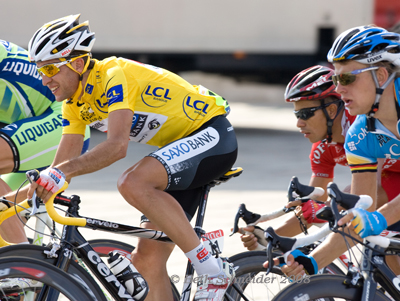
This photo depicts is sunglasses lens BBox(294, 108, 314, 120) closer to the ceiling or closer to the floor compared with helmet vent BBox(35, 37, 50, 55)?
closer to the ceiling

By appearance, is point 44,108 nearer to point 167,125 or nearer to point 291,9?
point 167,125

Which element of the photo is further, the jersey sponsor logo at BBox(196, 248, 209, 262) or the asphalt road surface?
the asphalt road surface

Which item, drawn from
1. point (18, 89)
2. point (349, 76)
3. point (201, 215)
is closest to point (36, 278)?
point (201, 215)

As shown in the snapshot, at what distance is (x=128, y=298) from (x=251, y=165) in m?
6.84

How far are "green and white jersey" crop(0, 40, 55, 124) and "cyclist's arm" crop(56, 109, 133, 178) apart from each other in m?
1.28

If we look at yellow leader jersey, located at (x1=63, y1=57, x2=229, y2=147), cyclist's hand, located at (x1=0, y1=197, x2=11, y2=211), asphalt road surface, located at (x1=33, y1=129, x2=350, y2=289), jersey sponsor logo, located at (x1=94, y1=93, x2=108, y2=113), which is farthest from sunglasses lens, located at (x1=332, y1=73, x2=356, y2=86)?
asphalt road surface, located at (x1=33, y1=129, x2=350, y2=289)

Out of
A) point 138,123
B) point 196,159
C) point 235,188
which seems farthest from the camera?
point 235,188

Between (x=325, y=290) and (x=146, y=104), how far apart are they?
142 cm

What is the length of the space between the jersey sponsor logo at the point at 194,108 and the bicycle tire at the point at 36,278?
3.85ft

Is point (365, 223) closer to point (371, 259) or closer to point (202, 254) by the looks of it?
point (371, 259)

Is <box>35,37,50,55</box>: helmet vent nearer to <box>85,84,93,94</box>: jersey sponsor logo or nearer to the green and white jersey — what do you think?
<box>85,84,93,94</box>: jersey sponsor logo

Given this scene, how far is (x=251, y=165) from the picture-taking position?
966 cm

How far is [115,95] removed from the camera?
3.01 metres

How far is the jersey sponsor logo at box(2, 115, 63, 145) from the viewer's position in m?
3.75
